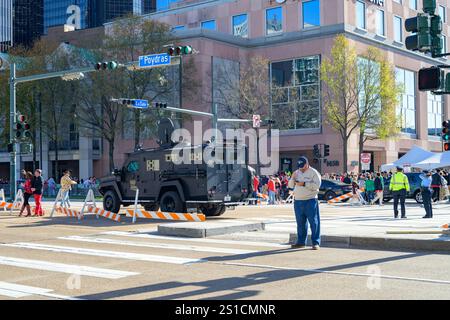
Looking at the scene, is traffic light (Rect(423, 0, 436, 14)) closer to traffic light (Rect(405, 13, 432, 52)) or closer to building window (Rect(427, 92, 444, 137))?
traffic light (Rect(405, 13, 432, 52))

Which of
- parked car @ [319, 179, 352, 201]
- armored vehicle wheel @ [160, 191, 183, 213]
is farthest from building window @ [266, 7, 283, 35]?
armored vehicle wheel @ [160, 191, 183, 213]

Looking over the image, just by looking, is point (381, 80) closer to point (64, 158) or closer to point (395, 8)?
point (395, 8)

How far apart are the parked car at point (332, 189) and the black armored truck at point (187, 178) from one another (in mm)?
12898

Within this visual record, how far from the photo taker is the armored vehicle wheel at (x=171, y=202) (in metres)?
19.8

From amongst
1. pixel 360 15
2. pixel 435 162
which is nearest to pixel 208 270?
pixel 435 162

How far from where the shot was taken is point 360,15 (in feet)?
171

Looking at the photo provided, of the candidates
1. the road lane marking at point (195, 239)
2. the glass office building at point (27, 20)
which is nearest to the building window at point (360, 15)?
the road lane marking at point (195, 239)

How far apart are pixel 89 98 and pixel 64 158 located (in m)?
16.6

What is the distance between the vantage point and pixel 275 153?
51688mm

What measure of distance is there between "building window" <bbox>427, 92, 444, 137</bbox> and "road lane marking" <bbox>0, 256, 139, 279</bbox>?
56556 millimetres

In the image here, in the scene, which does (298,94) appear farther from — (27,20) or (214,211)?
(27,20)

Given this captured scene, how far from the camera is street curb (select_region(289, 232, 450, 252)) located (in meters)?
11.0

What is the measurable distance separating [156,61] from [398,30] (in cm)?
4102
